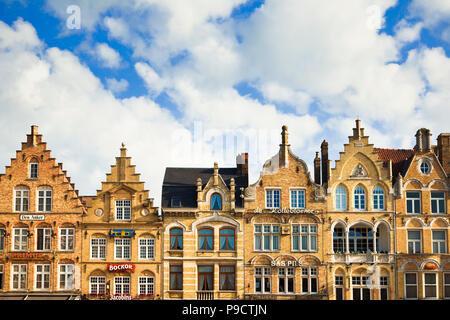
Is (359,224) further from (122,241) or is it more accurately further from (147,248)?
(122,241)

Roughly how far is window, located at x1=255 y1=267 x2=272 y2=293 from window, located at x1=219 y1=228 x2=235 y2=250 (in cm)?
278

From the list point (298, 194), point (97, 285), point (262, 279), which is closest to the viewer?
point (97, 285)

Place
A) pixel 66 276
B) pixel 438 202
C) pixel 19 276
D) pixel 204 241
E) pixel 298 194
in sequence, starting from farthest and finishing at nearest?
pixel 438 202
pixel 298 194
pixel 204 241
pixel 19 276
pixel 66 276

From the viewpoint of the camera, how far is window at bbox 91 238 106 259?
183ft

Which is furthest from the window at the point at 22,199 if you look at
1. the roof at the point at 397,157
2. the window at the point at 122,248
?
the roof at the point at 397,157

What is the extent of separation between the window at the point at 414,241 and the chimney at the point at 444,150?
228 inches

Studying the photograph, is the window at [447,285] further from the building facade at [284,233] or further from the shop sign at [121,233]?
the shop sign at [121,233]

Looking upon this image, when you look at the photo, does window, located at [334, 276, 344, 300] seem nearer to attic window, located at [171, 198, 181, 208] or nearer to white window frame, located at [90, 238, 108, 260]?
attic window, located at [171, 198, 181, 208]

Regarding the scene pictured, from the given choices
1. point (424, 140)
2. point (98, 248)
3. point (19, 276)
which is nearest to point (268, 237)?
point (98, 248)

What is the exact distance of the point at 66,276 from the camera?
182 feet

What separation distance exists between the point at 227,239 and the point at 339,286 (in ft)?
31.7

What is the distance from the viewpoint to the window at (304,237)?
56406mm
